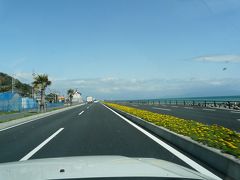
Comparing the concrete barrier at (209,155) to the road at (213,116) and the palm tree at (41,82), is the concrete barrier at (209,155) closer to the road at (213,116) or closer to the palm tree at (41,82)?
the road at (213,116)

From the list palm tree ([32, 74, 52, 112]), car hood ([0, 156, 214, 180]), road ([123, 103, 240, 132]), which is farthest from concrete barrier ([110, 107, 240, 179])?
palm tree ([32, 74, 52, 112])

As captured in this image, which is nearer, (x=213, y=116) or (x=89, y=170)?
(x=89, y=170)

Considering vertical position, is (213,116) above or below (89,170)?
below

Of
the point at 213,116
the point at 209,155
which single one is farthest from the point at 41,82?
the point at 209,155

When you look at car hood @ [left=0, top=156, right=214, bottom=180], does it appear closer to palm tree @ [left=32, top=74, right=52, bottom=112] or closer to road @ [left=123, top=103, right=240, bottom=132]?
road @ [left=123, top=103, right=240, bottom=132]

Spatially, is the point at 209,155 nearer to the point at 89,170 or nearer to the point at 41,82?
the point at 89,170

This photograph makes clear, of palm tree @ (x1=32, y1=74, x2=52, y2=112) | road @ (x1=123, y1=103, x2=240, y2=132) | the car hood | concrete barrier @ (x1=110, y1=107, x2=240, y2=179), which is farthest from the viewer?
palm tree @ (x1=32, y1=74, x2=52, y2=112)

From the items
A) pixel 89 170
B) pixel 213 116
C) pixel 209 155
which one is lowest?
pixel 209 155

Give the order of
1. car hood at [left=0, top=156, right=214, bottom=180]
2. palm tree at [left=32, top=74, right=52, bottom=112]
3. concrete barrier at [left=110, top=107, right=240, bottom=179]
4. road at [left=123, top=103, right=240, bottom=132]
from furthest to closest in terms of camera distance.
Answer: palm tree at [left=32, top=74, right=52, bottom=112] → road at [left=123, top=103, right=240, bottom=132] → concrete barrier at [left=110, top=107, right=240, bottom=179] → car hood at [left=0, top=156, right=214, bottom=180]

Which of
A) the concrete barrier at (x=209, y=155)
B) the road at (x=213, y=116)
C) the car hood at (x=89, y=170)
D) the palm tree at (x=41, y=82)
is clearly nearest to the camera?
the car hood at (x=89, y=170)

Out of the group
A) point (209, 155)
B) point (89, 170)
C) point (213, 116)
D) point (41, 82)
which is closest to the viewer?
point (89, 170)

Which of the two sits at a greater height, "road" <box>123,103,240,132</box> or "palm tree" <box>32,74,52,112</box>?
"palm tree" <box>32,74,52,112</box>

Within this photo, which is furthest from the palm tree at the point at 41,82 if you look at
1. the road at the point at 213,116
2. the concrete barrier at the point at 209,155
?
the concrete barrier at the point at 209,155

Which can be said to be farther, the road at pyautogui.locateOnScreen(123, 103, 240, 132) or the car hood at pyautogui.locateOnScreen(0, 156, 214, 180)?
the road at pyautogui.locateOnScreen(123, 103, 240, 132)
